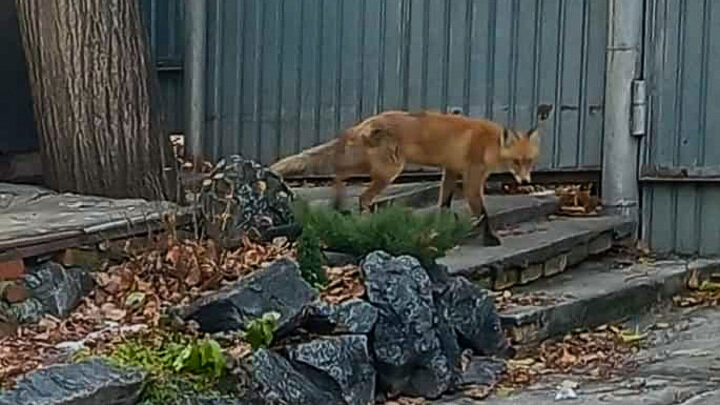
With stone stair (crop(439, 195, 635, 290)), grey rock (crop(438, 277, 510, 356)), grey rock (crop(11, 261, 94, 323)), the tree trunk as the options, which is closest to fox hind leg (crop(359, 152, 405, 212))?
stone stair (crop(439, 195, 635, 290))

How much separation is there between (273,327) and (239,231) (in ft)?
3.89

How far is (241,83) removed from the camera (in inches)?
375

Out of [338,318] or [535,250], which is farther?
[535,250]

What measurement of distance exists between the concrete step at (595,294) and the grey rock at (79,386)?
2.18 m

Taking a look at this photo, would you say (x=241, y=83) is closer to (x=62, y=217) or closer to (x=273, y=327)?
(x=62, y=217)

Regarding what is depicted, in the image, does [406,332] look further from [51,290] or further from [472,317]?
[51,290]

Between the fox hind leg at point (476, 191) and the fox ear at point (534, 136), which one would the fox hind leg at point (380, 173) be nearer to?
the fox hind leg at point (476, 191)

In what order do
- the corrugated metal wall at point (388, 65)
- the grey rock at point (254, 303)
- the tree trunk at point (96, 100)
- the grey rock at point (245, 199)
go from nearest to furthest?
1. the grey rock at point (254, 303)
2. the grey rock at point (245, 199)
3. the tree trunk at point (96, 100)
4. the corrugated metal wall at point (388, 65)

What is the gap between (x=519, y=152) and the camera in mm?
7902

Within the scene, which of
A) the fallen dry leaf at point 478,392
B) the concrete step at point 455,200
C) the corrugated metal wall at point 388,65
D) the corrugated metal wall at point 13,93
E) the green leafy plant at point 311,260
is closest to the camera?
the fallen dry leaf at point 478,392

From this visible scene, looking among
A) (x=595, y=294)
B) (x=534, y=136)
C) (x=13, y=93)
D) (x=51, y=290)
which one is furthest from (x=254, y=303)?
(x=13, y=93)

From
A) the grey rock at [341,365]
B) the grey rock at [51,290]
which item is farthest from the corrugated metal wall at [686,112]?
the grey rock at [51,290]

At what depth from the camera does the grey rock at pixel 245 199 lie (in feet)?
21.3

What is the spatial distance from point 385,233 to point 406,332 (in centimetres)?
61
